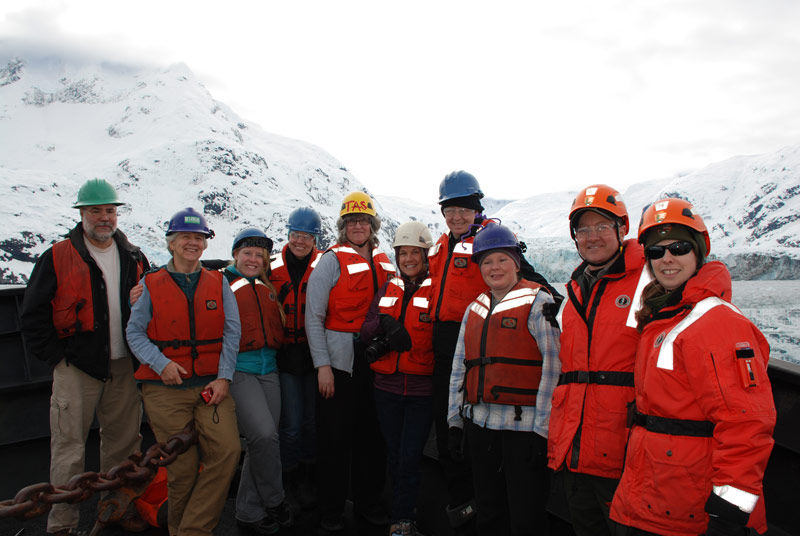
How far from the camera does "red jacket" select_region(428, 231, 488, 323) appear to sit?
288 centimetres

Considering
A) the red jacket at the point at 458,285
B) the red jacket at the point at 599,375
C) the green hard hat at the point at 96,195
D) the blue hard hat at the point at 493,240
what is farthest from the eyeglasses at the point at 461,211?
the green hard hat at the point at 96,195

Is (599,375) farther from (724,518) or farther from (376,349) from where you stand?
(376,349)

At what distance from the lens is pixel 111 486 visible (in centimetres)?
273

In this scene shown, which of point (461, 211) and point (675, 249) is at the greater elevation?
point (461, 211)

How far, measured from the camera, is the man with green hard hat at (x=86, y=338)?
10.1ft

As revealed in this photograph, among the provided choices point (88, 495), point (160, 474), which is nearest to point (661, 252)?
point (88, 495)

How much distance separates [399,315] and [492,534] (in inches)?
52.2

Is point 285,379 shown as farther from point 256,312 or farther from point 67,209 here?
point 67,209

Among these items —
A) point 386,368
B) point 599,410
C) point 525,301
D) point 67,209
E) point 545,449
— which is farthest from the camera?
point 67,209

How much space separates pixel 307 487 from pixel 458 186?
2521mm

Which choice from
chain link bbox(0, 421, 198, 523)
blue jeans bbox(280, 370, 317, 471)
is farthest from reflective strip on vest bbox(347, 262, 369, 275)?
chain link bbox(0, 421, 198, 523)

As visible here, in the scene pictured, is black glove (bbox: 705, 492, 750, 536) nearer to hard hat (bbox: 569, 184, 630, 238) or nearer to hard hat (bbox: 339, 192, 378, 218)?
hard hat (bbox: 569, 184, 630, 238)

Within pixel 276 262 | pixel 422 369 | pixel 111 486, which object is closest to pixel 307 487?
pixel 111 486

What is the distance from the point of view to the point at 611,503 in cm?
190
